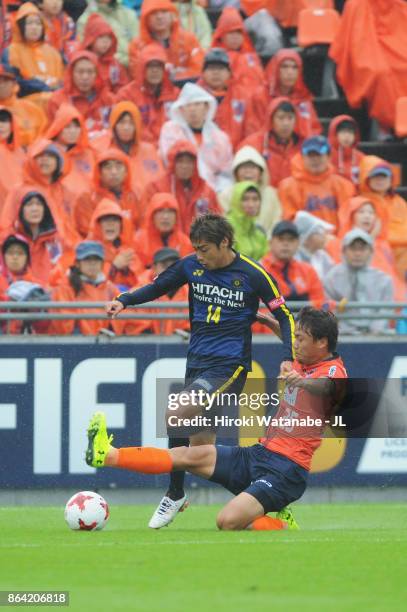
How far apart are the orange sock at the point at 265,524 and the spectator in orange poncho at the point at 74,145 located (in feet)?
21.5

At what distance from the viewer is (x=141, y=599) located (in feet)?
21.3

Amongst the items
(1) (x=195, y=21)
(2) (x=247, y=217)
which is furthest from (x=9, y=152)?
(1) (x=195, y=21)

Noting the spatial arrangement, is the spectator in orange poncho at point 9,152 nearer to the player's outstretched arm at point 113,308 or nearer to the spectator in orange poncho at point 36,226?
the spectator in orange poncho at point 36,226

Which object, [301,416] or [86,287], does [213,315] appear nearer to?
[301,416]

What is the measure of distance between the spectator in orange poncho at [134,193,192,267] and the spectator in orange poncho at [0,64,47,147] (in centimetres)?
239

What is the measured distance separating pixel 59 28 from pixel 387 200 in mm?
4446

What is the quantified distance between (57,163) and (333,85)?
4.98m

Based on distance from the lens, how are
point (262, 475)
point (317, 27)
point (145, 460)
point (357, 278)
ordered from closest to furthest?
point (145, 460), point (262, 475), point (357, 278), point (317, 27)

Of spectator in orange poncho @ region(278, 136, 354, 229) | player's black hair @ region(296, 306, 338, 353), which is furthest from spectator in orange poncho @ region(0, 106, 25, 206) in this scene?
player's black hair @ region(296, 306, 338, 353)

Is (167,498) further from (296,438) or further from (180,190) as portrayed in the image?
(180,190)

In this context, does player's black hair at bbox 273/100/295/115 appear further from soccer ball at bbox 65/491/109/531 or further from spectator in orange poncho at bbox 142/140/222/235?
soccer ball at bbox 65/491/109/531

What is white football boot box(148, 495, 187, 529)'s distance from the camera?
33.1 feet

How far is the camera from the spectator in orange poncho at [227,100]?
17.5 m

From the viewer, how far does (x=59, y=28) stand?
18.2 metres
